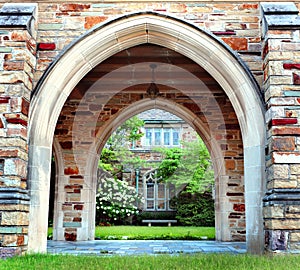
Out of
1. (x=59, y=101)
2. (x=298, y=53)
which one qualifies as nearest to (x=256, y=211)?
(x=298, y=53)

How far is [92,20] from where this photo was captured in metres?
5.11

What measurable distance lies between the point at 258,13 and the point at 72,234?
524 centimetres

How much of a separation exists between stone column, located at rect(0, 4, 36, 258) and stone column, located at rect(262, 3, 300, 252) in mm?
2636

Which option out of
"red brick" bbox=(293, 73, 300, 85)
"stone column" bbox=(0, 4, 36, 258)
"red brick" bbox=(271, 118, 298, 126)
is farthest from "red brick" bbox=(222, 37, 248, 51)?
"stone column" bbox=(0, 4, 36, 258)

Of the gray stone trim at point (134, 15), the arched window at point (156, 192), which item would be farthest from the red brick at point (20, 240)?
the arched window at point (156, 192)

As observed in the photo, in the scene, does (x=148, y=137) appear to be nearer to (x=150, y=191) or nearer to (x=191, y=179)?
(x=150, y=191)

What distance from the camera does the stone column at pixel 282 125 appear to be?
4297 mm

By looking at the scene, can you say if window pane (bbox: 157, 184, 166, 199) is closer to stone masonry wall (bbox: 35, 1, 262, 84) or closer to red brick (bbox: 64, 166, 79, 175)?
red brick (bbox: 64, 166, 79, 175)

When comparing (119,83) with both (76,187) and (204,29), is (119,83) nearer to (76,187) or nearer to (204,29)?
(76,187)

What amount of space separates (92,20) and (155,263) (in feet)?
9.75

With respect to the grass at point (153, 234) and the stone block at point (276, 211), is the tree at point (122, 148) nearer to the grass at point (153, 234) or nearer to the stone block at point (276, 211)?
the grass at point (153, 234)

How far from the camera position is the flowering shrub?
533 inches

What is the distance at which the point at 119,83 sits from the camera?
8109mm

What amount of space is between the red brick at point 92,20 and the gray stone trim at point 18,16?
62 cm
